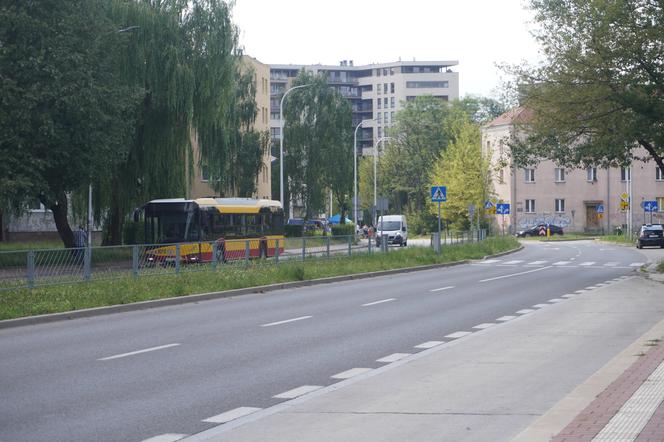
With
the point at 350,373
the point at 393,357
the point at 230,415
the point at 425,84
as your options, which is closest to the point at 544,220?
the point at 425,84

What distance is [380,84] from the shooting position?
166 meters

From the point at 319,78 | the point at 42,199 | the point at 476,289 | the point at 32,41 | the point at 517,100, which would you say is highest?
the point at 319,78

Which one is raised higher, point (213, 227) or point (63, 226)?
point (63, 226)

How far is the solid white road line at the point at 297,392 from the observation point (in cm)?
935

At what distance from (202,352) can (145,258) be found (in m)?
12.3

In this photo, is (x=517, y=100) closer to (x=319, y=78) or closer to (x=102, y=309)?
(x=102, y=309)

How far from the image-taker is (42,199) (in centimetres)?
3438

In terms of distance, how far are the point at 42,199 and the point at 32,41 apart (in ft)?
18.1

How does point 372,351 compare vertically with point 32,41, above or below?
below

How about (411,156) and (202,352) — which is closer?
(202,352)

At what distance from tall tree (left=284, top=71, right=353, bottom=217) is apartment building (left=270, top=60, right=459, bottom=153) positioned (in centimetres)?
6865

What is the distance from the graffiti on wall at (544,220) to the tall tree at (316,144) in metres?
17.4

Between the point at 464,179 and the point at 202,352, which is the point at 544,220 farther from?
the point at 202,352

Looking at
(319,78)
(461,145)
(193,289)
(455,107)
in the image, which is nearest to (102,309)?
(193,289)
